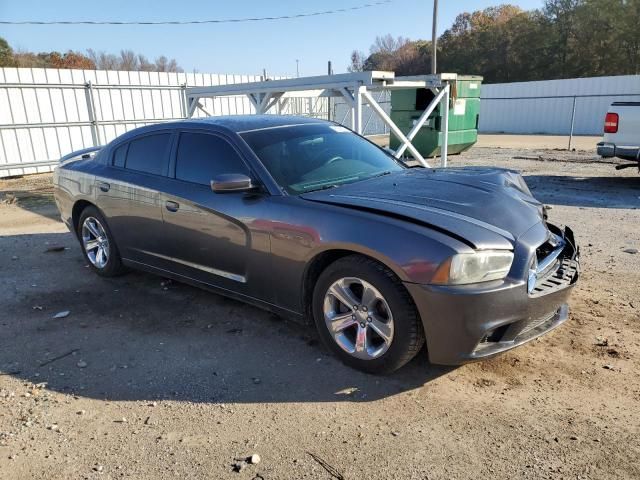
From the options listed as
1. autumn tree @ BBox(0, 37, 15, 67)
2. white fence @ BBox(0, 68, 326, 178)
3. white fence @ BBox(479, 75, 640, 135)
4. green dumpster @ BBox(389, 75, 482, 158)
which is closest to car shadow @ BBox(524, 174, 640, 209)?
green dumpster @ BBox(389, 75, 482, 158)

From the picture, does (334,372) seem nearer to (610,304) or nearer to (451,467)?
(451,467)

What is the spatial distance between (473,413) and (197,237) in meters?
2.50

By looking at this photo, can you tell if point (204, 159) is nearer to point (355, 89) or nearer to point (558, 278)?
point (558, 278)

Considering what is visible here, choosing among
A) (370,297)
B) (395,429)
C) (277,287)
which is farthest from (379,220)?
(395,429)

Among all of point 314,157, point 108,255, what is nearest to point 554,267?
point 314,157

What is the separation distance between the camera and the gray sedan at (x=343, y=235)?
2904mm

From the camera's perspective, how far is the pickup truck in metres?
9.39

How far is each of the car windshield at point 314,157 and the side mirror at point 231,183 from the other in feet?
0.83

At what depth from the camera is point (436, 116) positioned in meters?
13.6

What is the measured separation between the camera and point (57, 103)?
44.7 ft

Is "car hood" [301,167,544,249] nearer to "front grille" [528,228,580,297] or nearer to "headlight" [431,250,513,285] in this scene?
"headlight" [431,250,513,285]

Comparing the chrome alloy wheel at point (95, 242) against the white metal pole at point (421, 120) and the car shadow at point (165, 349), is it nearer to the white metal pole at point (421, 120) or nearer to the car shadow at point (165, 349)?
the car shadow at point (165, 349)

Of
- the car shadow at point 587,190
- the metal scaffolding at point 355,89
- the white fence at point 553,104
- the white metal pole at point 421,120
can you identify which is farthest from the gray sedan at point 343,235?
the white fence at point 553,104

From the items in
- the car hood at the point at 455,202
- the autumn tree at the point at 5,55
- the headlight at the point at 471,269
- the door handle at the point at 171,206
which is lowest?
the headlight at the point at 471,269
